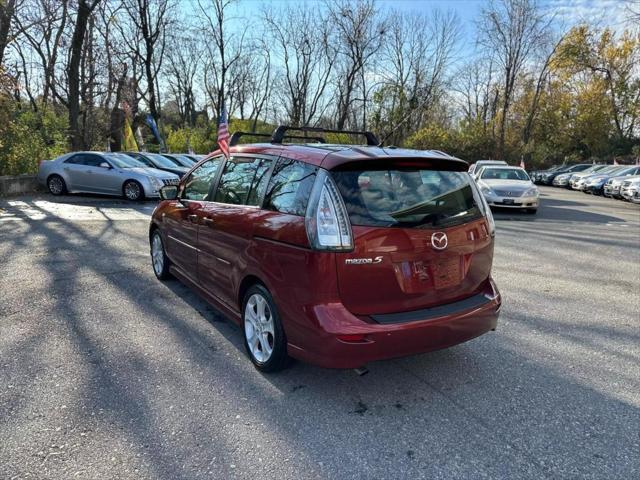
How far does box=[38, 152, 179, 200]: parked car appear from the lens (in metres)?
14.1

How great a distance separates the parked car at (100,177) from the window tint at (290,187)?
1169 cm

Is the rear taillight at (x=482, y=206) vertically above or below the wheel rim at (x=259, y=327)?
above

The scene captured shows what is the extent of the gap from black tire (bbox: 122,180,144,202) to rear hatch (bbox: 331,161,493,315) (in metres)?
12.6

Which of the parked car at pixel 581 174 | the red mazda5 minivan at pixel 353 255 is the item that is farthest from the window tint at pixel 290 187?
the parked car at pixel 581 174

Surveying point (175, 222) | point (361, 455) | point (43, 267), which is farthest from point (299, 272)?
point (43, 267)

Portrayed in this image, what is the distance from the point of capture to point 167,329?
424 cm

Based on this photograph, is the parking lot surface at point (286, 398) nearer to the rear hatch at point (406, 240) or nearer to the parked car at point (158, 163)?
the rear hatch at point (406, 240)

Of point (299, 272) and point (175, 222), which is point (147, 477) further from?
point (175, 222)

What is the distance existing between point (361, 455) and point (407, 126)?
4266 centimetres

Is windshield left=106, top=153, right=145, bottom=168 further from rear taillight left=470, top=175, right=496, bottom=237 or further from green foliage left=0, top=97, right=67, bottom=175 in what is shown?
rear taillight left=470, top=175, right=496, bottom=237

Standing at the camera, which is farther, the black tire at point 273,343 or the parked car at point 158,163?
the parked car at point 158,163

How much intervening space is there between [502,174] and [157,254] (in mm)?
12999

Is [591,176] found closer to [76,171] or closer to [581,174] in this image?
[581,174]

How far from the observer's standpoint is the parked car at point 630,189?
1888 centimetres
